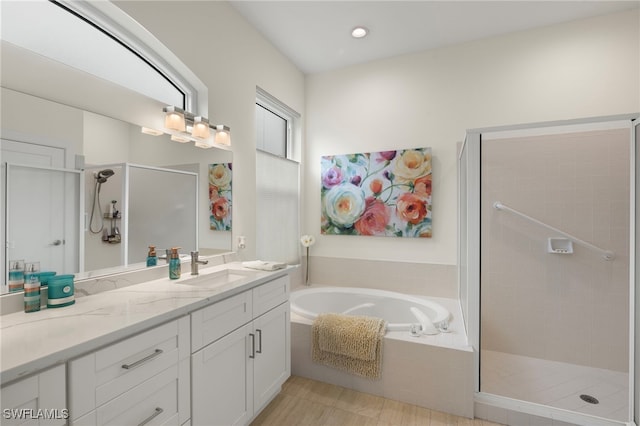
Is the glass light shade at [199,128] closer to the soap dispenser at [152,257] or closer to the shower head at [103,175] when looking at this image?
the shower head at [103,175]

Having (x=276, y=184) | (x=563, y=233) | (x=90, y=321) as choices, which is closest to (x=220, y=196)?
(x=276, y=184)

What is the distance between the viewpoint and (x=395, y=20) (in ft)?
8.25

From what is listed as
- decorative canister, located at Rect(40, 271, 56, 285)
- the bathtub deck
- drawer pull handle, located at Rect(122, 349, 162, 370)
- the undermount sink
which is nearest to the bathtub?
the bathtub deck

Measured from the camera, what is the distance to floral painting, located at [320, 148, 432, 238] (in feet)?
9.71

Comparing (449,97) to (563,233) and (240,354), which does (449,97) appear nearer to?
(563,233)

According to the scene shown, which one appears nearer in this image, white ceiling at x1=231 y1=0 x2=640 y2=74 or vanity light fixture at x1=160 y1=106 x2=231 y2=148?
vanity light fixture at x1=160 y1=106 x2=231 y2=148

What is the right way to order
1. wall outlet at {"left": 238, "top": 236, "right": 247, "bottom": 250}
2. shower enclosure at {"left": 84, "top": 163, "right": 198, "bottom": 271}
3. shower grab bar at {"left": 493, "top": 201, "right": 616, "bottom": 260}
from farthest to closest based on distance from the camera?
wall outlet at {"left": 238, "top": 236, "right": 247, "bottom": 250}, shower grab bar at {"left": 493, "top": 201, "right": 616, "bottom": 260}, shower enclosure at {"left": 84, "top": 163, "right": 198, "bottom": 271}

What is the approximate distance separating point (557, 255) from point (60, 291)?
3.24 metres

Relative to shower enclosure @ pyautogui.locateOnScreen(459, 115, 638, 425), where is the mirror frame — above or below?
above

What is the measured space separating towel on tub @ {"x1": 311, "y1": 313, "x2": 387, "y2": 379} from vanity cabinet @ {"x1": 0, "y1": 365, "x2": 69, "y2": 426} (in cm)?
158

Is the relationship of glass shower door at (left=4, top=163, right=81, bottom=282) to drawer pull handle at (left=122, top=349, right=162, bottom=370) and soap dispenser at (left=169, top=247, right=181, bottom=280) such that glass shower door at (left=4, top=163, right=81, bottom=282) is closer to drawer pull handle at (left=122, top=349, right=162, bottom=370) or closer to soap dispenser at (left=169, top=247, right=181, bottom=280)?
soap dispenser at (left=169, top=247, right=181, bottom=280)

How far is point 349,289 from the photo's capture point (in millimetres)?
3150

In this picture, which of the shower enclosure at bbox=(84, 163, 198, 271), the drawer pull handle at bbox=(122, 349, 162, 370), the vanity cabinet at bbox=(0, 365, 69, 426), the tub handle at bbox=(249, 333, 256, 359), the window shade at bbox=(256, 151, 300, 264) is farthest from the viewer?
the window shade at bbox=(256, 151, 300, 264)

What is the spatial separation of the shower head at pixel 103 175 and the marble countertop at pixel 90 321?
546 mm
